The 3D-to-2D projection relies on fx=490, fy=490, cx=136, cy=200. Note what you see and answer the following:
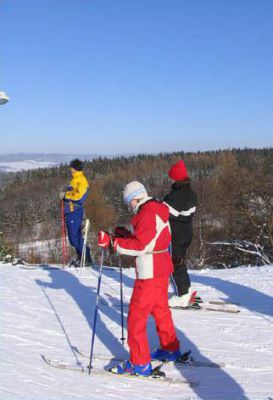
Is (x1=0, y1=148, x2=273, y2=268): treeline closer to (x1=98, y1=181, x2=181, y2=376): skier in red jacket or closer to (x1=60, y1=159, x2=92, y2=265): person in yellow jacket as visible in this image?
(x1=60, y1=159, x2=92, y2=265): person in yellow jacket

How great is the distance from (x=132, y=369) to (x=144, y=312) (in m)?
0.56

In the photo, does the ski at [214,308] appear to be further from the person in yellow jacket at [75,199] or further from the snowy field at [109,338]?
the person in yellow jacket at [75,199]

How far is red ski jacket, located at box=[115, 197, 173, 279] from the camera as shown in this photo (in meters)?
4.53

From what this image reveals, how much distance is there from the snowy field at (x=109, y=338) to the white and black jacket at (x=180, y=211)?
1051 millimetres

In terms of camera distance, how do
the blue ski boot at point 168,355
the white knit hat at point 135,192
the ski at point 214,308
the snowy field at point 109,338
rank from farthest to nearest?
the ski at point 214,308, the blue ski boot at point 168,355, the white knit hat at point 135,192, the snowy field at point 109,338

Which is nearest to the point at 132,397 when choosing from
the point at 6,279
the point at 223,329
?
the point at 223,329

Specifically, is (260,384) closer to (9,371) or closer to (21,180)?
(9,371)

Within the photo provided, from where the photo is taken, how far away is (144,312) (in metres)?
4.58

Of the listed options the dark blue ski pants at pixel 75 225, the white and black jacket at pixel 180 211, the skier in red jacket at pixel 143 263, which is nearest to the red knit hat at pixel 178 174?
the white and black jacket at pixel 180 211

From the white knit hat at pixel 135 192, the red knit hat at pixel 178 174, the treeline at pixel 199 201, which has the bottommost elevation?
the treeline at pixel 199 201

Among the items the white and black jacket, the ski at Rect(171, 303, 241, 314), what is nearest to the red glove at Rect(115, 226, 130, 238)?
the white and black jacket

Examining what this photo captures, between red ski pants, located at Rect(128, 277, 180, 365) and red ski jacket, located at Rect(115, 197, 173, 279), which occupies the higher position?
red ski jacket, located at Rect(115, 197, 173, 279)

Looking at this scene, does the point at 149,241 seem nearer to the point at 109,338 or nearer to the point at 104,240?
the point at 104,240

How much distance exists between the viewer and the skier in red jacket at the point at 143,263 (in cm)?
453
